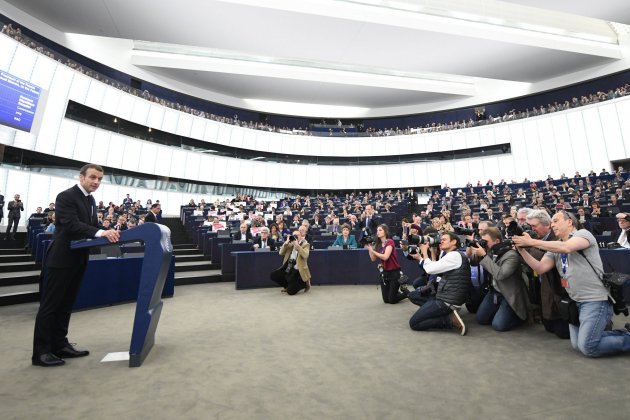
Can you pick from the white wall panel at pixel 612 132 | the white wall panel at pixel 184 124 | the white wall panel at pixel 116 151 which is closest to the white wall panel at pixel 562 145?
the white wall panel at pixel 612 132

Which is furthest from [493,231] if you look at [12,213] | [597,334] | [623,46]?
[623,46]

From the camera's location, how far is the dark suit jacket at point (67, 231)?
2527mm

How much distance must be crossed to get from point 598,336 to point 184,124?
20667mm

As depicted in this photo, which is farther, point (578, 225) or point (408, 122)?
point (408, 122)

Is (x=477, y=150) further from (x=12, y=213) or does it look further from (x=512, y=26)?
(x=12, y=213)

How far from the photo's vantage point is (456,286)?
3328 mm

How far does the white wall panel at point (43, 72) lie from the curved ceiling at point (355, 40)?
8.19ft

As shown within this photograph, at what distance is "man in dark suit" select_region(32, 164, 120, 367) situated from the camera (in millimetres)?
2498

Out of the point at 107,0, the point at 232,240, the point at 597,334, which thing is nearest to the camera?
the point at 597,334

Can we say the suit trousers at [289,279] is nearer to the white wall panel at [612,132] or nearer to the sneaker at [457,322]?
the sneaker at [457,322]

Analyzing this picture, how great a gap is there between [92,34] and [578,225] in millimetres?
20092

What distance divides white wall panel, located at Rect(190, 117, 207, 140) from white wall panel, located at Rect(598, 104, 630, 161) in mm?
22739

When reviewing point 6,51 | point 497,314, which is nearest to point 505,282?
point 497,314

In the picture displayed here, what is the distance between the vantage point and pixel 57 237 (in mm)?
2578
